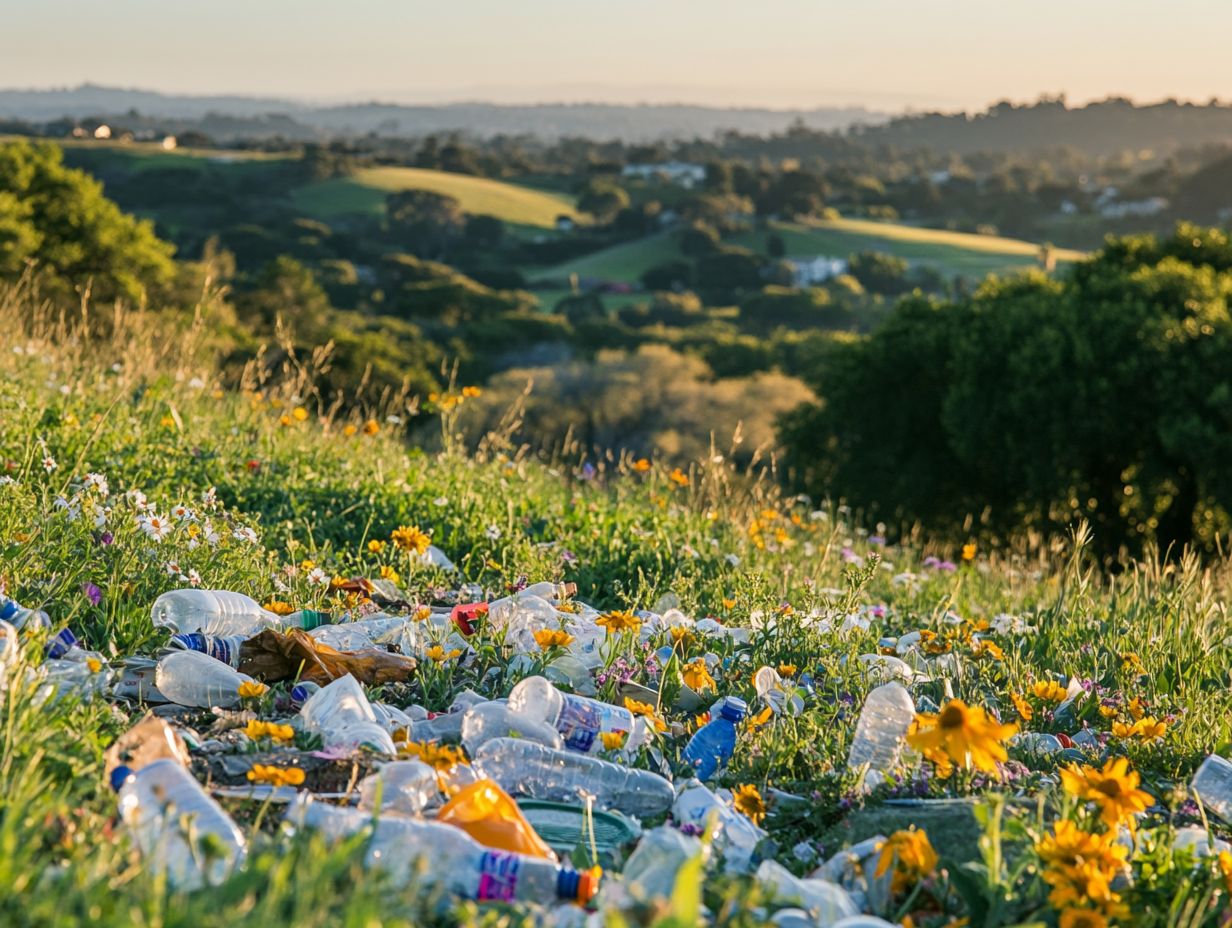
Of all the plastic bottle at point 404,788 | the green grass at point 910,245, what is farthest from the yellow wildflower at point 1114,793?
the green grass at point 910,245

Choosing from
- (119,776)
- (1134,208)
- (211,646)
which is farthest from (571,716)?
(1134,208)

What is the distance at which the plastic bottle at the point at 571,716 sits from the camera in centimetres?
321

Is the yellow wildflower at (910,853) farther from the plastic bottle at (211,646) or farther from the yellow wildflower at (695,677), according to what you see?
the plastic bottle at (211,646)

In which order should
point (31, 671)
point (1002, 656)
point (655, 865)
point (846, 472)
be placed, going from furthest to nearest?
point (846, 472) < point (1002, 656) < point (31, 671) < point (655, 865)

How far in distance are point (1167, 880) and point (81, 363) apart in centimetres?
721

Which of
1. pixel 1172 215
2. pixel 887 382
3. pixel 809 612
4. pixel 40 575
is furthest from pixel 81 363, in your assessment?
pixel 1172 215

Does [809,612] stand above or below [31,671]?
below

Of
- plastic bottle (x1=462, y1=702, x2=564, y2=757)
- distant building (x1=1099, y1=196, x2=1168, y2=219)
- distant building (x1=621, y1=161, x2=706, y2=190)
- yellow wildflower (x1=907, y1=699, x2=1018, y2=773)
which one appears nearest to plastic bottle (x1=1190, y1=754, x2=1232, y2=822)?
yellow wildflower (x1=907, y1=699, x2=1018, y2=773)

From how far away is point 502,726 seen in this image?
314 centimetres

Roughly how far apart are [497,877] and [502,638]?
4.80 feet

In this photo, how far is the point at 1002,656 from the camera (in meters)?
4.06

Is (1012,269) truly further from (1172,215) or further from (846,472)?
(846,472)

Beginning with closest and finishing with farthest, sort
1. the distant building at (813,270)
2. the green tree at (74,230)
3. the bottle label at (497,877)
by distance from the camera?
the bottle label at (497,877) < the green tree at (74,230) < the distant building at (813,270)

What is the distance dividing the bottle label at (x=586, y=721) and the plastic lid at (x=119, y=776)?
1121 mm
